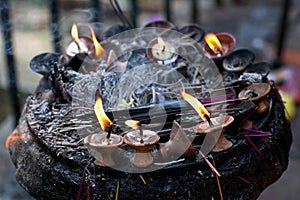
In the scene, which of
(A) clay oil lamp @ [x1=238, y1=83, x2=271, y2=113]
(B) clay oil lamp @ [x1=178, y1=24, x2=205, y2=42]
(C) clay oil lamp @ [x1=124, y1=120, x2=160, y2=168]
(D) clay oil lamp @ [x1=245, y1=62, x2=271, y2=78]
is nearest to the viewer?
(C) clay oil lamp @ [x1=124, y1=120, x2=160, y2=168]

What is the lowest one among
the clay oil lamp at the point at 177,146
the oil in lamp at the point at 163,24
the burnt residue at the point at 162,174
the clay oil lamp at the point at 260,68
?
the burnt residue at the point at 162,174

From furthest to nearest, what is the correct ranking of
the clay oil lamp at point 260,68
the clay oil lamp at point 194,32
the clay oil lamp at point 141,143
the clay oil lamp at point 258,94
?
the clay oil lamp at point 194,32 → the clay oil lamp at point 260,68 → the clay oil lamp at point 258,94 → the clay oil lamp at point 141,143

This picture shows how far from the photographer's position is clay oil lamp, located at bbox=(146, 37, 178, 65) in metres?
1.99

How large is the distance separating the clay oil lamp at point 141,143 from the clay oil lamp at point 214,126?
0.16 metres

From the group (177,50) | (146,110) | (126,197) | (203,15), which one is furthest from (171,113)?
(203,15)

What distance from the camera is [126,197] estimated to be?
4.93ft

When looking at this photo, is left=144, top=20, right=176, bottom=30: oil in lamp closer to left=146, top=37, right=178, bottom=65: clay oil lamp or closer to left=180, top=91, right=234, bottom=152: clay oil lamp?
left=146, top=37, right=178, bottom=65: clay oil lamp

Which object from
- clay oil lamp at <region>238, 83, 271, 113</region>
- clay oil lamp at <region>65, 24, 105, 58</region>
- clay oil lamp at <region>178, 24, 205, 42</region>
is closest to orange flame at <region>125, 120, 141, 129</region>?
clay oil lamp at <region>238, 83, 271, 113</region>

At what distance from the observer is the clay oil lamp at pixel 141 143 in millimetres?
1475

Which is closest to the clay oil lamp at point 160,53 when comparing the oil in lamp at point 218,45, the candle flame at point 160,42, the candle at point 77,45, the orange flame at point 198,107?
the candle flame at point 160,42

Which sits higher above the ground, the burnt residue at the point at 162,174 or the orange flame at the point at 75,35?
the orange flame at the point at 75,35

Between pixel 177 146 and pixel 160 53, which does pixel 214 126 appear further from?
pixel 160 53

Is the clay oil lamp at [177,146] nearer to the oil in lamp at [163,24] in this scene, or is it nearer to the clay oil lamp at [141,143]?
the clay oil lamp at [141,143]

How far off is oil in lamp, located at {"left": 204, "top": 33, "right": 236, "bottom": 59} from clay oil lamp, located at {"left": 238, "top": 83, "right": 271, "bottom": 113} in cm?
24
